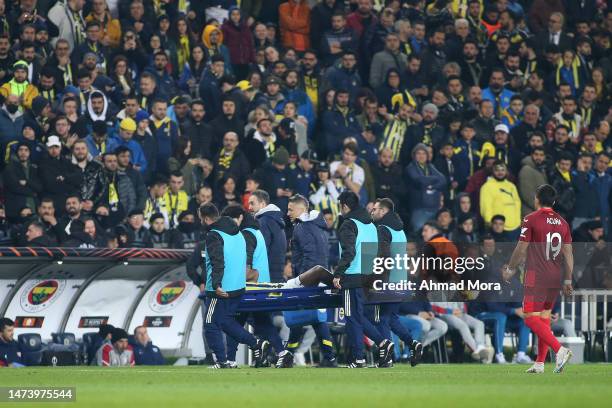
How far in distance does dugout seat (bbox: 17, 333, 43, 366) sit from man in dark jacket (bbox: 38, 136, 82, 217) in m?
2.17

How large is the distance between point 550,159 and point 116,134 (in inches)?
337

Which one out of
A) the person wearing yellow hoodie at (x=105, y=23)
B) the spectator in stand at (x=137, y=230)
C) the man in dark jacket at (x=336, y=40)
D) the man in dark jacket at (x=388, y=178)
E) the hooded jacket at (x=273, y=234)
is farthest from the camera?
the man in dark jacket at (x=336, y=40)

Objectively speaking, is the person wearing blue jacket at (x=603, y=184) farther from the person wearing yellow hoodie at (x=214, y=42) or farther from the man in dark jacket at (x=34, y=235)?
the man in dark jacket at (x=34, y=235)

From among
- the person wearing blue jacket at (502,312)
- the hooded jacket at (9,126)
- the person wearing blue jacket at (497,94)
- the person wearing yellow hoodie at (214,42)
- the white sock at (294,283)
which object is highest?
the person wearing yellow hoodie at (214,42)

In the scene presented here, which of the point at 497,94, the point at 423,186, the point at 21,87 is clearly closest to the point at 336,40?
the point at 497,94

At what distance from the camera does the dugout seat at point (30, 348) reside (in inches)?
816

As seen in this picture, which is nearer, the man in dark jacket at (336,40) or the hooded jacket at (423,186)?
the hooded jacket at (423,186)

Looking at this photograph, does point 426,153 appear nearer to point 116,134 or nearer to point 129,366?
point 116,134

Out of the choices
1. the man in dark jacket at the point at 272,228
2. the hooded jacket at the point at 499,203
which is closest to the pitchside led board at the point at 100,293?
the man in dark jacket at the point at 272,228

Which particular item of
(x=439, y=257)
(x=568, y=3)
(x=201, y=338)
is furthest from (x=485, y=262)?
(x=568, y=3)

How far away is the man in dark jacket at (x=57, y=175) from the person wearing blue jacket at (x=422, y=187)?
6.48 meters

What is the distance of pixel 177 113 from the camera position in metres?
25.2

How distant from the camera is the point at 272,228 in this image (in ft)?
68.0

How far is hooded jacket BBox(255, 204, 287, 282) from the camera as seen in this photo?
20.7 m
